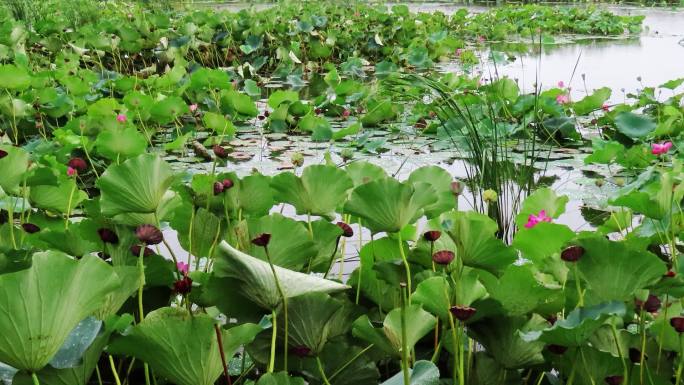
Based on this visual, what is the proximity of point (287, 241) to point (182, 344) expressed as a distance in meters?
0.25

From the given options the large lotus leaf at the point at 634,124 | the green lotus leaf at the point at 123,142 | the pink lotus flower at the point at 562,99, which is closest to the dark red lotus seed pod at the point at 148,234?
the green lotus leaf at the point at 123,142

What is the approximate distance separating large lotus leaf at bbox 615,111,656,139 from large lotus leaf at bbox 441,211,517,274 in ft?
6.38

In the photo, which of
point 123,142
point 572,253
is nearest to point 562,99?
point 123,142

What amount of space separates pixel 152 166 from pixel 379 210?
0.30 m

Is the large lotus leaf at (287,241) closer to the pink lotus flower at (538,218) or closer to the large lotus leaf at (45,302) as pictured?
the large lotus leaf at (45,302)

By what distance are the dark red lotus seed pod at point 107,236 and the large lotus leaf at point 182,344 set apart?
256 millimetres

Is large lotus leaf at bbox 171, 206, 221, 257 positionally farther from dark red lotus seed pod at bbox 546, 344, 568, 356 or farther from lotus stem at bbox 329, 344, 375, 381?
dark red lotus seed pod at bbox 546, 344, 568, 356

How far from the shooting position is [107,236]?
1067 mm

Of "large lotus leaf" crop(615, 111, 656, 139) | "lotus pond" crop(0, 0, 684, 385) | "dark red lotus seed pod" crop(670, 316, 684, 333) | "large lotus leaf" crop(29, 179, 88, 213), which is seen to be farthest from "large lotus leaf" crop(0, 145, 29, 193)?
"large lotus leaf" crop(615, 111, 656, 139)

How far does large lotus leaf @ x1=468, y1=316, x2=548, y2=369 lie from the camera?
3.08ft

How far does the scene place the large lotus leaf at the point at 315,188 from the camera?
45.4 inches

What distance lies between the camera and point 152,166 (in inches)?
41.8

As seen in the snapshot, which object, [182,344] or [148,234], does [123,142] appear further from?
[182,344]

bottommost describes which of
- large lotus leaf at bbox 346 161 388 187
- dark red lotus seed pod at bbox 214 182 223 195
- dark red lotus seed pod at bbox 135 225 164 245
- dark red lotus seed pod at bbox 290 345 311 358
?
dark red lotus seed pod at bbox 290 345 311 358
